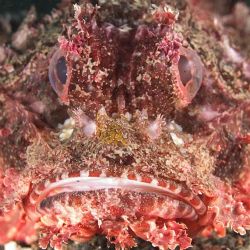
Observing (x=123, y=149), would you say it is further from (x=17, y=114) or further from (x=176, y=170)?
(x=17, y=114)

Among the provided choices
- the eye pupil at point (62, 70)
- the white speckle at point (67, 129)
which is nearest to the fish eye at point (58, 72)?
the eye pupil at point (62, 70)

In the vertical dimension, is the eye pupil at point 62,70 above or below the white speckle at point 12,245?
above

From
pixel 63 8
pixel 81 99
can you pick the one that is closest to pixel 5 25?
pixel 63 8

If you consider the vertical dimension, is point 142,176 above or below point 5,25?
above

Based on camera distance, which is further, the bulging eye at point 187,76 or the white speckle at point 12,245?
the white speckle at point 12,245

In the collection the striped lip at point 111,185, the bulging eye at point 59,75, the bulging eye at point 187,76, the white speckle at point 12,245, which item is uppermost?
the bulging eye at point 187,76

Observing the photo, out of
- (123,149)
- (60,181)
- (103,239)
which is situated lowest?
(103,239)

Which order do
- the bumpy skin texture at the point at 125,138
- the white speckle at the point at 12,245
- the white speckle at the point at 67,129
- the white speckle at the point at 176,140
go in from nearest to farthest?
the bumpy skin texture at the point at 125,138
the white speckle at the point at 176,140
the white speckle at the point at 67,129
the white speckle at the point at 12,245

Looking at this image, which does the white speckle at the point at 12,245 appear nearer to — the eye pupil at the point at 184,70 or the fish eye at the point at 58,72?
the fish eye at the point at 58,72
